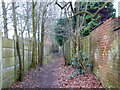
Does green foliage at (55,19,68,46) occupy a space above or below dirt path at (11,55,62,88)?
above

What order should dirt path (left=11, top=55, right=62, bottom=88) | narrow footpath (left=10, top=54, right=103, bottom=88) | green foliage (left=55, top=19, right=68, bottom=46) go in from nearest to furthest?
narrow footpath (left=10, top=54, right=103, bottom=88)
dirt path (left=11, top=55, right=62, bottom=88)
green foliage (left=55, top=19, right=68, bottom=46)

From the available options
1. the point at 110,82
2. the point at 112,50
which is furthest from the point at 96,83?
the point at 112,50

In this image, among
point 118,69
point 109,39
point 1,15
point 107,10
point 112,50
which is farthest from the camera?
point 107,10

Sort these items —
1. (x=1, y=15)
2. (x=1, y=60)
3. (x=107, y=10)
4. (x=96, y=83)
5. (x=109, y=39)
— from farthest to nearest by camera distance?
(x=107, y=10) < (x=1, y=15) < (x=96, y=83) < (x=1, y=60) < (x=109, y=39)

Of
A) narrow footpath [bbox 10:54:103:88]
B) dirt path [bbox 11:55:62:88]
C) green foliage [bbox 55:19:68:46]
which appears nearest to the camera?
narrow footpath [bbox 10:54:103:88]

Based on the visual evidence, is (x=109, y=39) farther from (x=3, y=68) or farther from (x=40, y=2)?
(x=40, y=2)

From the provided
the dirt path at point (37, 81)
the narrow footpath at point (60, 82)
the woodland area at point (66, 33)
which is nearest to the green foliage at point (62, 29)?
the woodland area at point (66, 33)

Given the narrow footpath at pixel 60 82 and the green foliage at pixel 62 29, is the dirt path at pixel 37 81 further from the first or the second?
the green foliage at pixel 62 29

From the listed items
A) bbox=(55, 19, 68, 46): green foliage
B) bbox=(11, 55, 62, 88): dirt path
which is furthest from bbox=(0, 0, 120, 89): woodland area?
bbox=(55, 19, 68, 46): green foliage

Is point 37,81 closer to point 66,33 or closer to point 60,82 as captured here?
point 60,82

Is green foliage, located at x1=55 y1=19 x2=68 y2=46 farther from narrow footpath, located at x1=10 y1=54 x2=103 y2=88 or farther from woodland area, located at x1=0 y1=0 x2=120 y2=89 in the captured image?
narrow footpath, located at x1=10 y1=54 x2=103 y2=88

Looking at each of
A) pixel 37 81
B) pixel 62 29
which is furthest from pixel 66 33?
pixel 37 81

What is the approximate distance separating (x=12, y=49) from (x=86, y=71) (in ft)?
12.2

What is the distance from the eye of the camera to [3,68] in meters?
4.52
